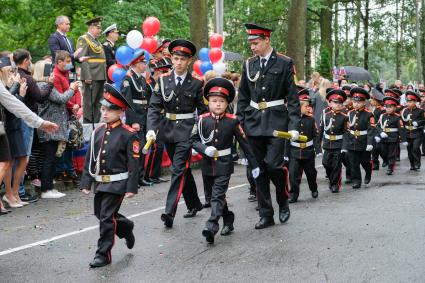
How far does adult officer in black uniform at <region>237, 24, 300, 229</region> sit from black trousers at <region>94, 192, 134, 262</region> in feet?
6.23

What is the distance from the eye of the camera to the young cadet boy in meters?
8.15

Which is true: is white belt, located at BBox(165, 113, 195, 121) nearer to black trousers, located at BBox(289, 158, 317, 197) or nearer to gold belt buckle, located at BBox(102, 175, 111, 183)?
gold belt buckle, located at BBox(102, 175, 111, 183)

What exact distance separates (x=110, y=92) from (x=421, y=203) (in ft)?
16.9

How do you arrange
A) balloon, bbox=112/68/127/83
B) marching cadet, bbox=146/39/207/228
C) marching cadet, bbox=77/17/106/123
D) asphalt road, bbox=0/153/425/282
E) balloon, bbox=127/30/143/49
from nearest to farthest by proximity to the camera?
asphalt road, bbox=0/153/425/282 < marching cadet, bbox=146/39/207/228 < balloon, bbox=112/68/127/83 < marching cadet, bbox=77/17/106/123 < balloon, bbox=127/30/143/49

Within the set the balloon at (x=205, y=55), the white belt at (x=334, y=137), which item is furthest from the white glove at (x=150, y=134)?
the balloon at (x=205, y=55)

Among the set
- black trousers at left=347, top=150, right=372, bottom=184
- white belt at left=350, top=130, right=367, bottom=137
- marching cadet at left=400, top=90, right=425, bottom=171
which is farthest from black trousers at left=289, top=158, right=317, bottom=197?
marching cadet at left=400, top=90, right=425, bottom=171

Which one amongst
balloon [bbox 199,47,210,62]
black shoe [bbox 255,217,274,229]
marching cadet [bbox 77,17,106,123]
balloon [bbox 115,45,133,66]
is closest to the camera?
black shoe [bbox 255,217,274,229]

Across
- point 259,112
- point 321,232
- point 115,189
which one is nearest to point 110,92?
point 115,189

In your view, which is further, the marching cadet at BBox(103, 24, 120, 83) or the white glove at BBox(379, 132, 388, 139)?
the white glove at BBox(379, 132, 388, 139)

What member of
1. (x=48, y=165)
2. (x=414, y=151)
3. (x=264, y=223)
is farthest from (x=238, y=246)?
Result: (x=414, y=151)

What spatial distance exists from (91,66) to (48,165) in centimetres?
307

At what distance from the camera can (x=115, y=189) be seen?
23.3 feet

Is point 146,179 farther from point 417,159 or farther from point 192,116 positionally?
point 417,159

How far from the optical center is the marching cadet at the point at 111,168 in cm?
708
